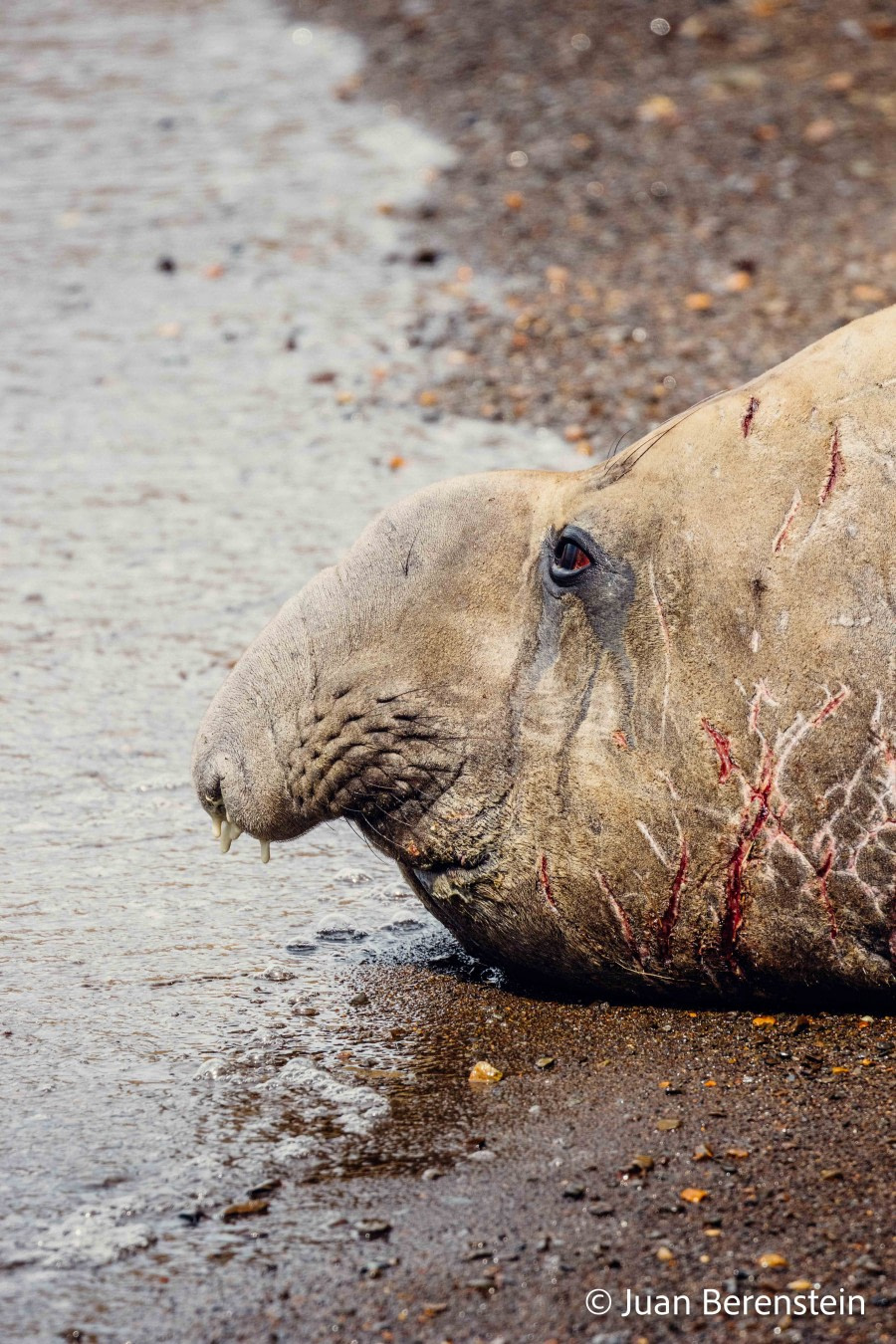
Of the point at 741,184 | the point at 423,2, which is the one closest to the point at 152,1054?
the point at 741,184

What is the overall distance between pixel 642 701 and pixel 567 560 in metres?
0.35

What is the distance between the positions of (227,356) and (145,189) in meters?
2.75

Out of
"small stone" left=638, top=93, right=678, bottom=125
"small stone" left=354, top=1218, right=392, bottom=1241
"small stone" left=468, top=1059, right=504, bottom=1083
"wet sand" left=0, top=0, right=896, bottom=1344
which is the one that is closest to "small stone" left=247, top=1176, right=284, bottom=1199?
"wet sand" left=0, top=0, right=896, bottom=1344

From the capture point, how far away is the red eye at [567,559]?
393cm

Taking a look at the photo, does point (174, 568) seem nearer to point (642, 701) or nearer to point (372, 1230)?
point (642, 701)

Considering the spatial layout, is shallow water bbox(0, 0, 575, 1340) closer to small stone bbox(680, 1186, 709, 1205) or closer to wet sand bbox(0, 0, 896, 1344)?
wet sand bbox(0, 0, 896, 1344)

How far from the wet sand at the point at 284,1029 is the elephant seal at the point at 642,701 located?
0.89 ft

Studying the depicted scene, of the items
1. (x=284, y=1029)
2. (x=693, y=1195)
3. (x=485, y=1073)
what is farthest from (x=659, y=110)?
(x=693, y=1195)

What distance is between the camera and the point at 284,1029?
13.6ft

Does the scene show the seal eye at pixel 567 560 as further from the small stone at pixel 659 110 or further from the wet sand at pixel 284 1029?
the small stone at pixel 659 110

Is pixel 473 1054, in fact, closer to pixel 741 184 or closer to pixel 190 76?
pixel 741 184

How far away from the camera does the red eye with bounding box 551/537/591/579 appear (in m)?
3.93

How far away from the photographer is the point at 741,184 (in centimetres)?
1045

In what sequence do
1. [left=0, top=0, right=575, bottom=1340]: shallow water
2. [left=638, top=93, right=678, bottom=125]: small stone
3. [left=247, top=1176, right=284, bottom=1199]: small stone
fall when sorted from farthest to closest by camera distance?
[left=638, top=93, right=678, bottom=125]: small stone < [left=0, top=0, right=575, bottom=1340]: shallow water < [left=247, top=1176, right=284, bottom=1199]: small stone
